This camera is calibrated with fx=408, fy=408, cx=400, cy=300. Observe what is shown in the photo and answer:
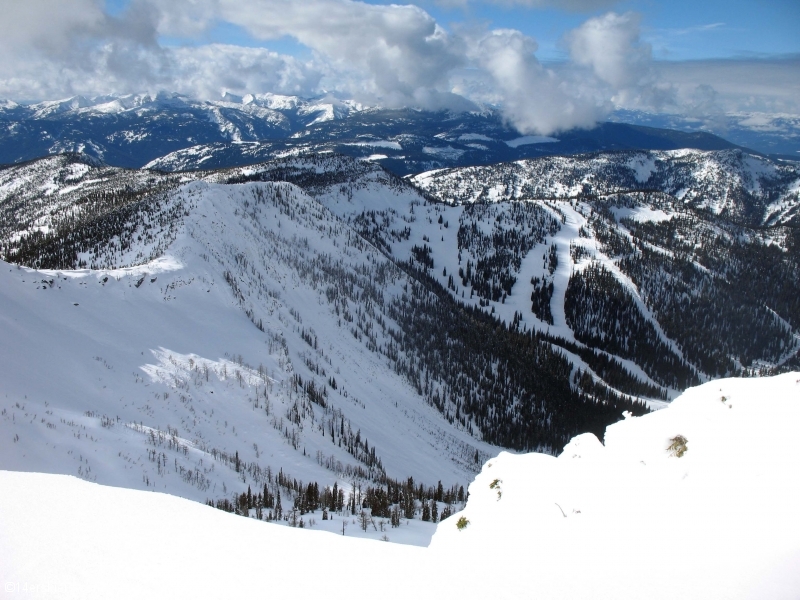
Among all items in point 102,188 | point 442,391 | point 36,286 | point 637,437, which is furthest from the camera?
point 102,188

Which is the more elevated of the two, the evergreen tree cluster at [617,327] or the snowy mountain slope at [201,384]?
the snowy mountain slope at [201,384]

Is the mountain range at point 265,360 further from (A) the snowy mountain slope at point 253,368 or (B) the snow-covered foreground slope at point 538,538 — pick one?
(B) the snow-covered foreground slope at point 538,538

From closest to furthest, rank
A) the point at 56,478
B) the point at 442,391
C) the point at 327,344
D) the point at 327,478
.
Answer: the point at 56,478, the point at 327,478, the point at 327,344, the point at 442,391

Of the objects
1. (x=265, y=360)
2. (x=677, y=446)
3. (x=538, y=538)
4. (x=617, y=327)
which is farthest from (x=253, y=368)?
(x=617, y=327)

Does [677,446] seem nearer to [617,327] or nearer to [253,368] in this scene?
[253,368]

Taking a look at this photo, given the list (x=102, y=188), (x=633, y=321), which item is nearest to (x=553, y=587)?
(x=633, y=321)

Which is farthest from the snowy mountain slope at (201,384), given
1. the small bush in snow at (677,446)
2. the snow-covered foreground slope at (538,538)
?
the small bush in snow at (677,446)

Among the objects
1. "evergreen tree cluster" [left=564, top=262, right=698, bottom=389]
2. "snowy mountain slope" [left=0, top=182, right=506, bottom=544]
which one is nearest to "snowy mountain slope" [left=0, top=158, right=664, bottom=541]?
"snowy mountain slope" [left=0, top=182, right=506, bottom=544]

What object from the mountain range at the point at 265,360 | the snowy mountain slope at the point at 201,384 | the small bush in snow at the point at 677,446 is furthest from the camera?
the mountain range at the point at 265,360

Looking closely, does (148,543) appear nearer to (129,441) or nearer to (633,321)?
(129,441)
